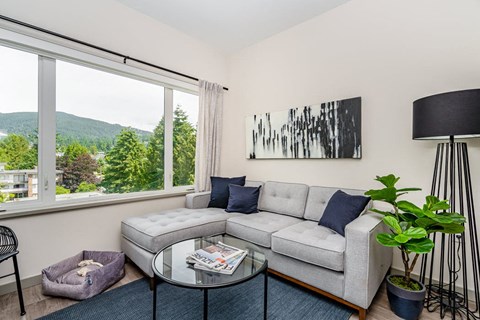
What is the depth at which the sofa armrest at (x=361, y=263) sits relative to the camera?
5.07ft

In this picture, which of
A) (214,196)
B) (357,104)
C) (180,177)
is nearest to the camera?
(357,104)

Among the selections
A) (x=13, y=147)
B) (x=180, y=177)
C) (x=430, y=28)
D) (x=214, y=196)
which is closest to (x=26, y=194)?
(x=13, y=147)

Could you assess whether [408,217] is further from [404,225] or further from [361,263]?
[361,263]

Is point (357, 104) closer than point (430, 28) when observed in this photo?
No

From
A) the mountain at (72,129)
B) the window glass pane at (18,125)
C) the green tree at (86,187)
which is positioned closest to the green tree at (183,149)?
the mountain at (72,129)

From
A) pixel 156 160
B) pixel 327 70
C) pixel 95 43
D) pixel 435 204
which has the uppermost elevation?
pixel 95 43

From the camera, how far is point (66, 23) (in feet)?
7.10

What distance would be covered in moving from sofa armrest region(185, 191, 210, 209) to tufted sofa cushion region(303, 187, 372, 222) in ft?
4.13

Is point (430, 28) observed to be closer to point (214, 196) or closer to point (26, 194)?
point (214, 196)

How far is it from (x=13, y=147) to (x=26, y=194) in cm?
42

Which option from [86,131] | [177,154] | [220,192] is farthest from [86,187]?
[220,192]

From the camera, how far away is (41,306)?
1730 millimetres

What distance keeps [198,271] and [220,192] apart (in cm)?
157

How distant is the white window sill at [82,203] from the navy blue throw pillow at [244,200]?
771 mm
